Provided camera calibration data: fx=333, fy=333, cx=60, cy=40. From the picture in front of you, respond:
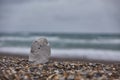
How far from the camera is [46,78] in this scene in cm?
638

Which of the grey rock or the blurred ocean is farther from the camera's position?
the blurred ocean

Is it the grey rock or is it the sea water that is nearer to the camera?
the grey rock

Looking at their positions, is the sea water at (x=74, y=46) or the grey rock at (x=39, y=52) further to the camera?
the sea water at (x=74, y=46)

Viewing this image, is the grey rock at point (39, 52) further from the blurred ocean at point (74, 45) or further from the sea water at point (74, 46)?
the blurred ocean at point (74, 45)

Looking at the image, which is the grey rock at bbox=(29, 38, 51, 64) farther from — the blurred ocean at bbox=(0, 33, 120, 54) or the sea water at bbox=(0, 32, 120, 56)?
the blurred ocean at bbox=(0, 33, 120, 54)

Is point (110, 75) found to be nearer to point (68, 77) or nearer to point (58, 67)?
point (68, 77)

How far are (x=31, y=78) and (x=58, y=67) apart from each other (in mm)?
1467

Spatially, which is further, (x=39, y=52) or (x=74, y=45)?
(x=74, y=45)

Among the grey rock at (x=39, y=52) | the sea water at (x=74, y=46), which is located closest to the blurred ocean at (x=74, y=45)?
the sea water at (x=74, y=46)

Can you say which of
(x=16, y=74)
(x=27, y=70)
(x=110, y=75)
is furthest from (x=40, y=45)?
(x=110, y=75)

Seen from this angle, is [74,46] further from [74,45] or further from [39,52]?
[39,52]

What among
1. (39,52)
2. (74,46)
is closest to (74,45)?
(74,46)

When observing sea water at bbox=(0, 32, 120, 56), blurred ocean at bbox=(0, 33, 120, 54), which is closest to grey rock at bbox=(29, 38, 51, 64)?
sea water at bbox=(0, 32, 120, 56)

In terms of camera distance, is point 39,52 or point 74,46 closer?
point 39,52
